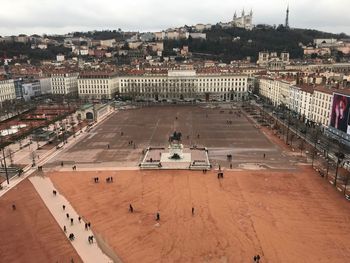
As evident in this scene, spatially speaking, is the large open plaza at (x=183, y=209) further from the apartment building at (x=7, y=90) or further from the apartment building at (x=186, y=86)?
the apartment building at (x=186, y=86)

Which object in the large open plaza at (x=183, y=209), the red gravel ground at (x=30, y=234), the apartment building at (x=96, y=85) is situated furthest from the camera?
the apartment building at (x=96, y=85)

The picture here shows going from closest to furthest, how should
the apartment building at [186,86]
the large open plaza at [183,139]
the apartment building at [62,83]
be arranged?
the large open plaza at [183,139], the apartment building at [186,86], the apartment building at [62,83]

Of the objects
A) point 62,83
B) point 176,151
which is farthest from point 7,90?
point 176,151

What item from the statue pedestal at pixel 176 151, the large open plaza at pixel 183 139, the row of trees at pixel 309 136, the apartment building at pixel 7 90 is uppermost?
the apartment building at pixel 7 90

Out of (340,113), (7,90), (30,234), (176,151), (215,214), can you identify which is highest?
(340,113)

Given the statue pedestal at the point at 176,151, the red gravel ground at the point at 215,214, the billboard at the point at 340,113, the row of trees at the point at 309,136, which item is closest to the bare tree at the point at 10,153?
the red gravel ground at the point at 215,214

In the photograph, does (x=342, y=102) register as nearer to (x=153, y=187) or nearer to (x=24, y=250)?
(x=153, y=187)

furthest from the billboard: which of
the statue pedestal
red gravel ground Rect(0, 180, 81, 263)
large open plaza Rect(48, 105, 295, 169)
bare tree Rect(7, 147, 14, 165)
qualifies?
bare tree Rect(7, 147, 14, 165)

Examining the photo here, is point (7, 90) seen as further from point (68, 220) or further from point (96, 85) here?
point (68, 220)
